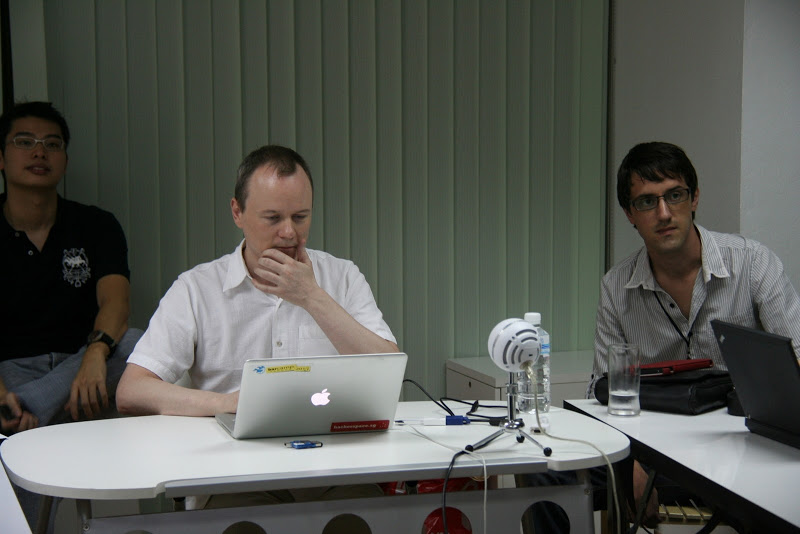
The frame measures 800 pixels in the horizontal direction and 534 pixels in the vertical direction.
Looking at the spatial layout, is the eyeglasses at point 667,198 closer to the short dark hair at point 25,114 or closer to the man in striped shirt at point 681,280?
the man in striped shirt at point 681,280

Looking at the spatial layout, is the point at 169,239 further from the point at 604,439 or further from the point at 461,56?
the point at 604,439

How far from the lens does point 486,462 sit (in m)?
1.46

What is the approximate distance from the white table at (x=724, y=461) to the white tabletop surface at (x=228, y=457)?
0.09 m

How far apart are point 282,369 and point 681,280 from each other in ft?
5.02

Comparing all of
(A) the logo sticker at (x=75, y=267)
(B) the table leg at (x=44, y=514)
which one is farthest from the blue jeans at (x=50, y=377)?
(B) the table leg at (x=44, y=514)

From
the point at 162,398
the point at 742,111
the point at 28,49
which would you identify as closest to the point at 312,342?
the point at 162,398

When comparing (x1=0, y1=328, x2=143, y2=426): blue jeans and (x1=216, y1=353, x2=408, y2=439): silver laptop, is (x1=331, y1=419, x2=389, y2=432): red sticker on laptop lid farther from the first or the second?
(x1=0, y1=328, x2=143, y2=426): blue jeans

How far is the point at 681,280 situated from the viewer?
2467 mm

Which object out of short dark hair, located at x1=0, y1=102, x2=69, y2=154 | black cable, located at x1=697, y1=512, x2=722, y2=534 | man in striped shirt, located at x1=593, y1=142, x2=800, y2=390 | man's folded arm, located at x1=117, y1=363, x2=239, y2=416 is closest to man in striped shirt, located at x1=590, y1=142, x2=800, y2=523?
man in striped shirt, located at x1=593, y1=142, x2=800, y2=390

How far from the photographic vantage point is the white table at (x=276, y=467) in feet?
4.41

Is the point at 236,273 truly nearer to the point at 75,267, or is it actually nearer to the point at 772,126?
the point at 75,267

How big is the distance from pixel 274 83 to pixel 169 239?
0.81 metres

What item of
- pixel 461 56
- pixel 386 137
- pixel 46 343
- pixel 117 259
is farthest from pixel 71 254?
pixel 461 56

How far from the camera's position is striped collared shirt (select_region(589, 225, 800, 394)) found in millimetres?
2352
